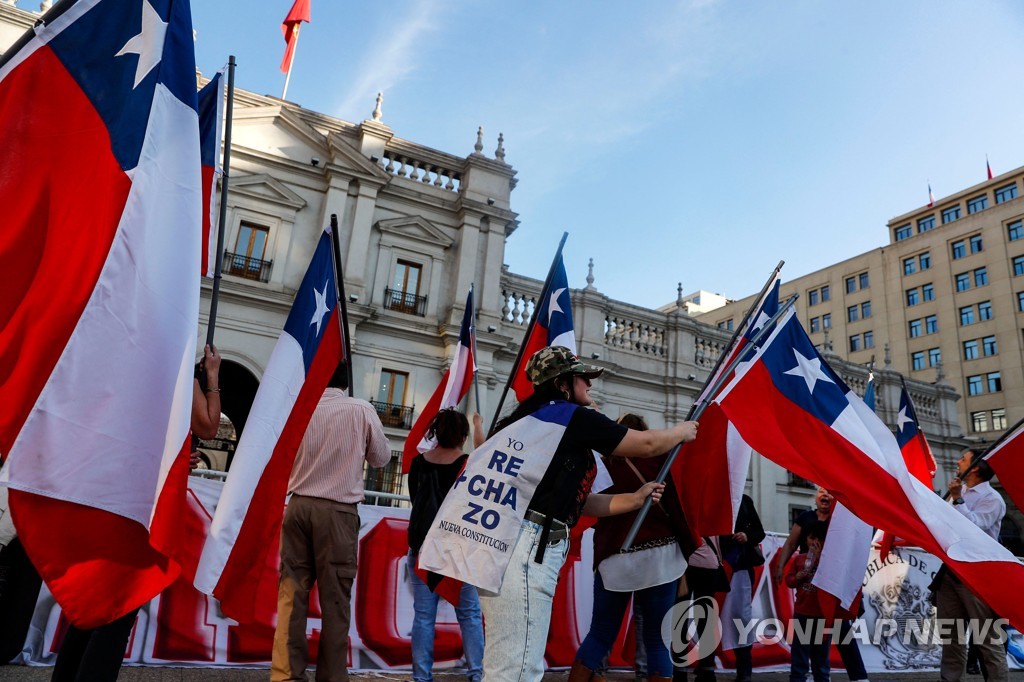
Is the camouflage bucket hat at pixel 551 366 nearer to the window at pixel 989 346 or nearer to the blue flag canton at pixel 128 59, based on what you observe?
the blue flag canton at pixel 128 59

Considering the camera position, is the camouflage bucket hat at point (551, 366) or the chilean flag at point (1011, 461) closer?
the camouflage bucket hat at point (551, 366)

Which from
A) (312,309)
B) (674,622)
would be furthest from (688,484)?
(312,309)

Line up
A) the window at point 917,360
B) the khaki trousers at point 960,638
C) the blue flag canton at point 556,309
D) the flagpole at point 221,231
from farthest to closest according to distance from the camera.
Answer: the window at point 917,360
the blue flag canton at point 556,309
the khaki trousers at point 960,638
the flagpole at point 221,231

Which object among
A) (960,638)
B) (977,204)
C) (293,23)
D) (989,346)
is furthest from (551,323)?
(977,204)

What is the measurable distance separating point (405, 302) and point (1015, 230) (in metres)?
44.6

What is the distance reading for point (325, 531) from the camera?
13.4ft

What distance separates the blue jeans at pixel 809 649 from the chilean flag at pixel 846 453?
227 centimetres

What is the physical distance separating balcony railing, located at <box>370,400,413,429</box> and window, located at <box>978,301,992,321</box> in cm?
4388

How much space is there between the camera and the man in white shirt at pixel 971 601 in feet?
18.2

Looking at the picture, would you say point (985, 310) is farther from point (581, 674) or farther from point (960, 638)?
point (581, 674)

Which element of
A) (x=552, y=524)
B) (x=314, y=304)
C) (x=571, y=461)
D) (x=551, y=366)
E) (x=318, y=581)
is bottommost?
(x=318, y=581)

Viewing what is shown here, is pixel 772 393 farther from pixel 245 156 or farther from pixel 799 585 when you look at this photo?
pixel 245 156

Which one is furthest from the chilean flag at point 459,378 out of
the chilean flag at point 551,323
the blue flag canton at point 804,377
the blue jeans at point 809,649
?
the blue flag canton at point 804,377

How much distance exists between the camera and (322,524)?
4.09 metres
